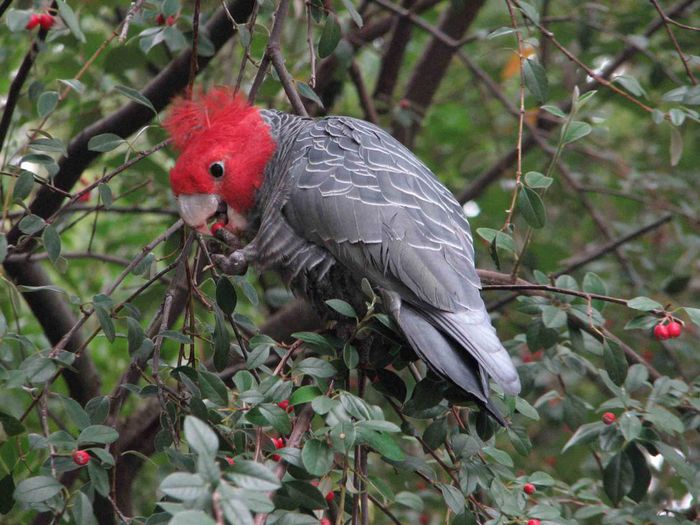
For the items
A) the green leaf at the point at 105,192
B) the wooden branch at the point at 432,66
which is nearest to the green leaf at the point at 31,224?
the green leaf at the point at 105,192

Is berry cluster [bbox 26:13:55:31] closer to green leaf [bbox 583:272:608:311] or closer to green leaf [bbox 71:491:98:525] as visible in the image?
green leaf [bbox 71:491:98:525]

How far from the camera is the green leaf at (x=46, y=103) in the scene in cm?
213

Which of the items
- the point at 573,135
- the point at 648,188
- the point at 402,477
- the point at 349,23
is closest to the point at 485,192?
the point at 648,188

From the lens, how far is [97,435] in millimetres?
1707

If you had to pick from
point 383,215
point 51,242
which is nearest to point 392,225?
point 383,215

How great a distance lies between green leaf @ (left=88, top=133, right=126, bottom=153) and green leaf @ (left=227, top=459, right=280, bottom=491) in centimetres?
113

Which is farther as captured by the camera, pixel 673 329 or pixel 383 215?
pixel 383 215

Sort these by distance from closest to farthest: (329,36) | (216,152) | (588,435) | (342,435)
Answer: (342,435), (588,435), (329,36), (216,152)

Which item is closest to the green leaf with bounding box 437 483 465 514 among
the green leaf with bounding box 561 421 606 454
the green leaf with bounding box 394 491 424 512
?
the green leaf with bounding box 394 491 424 512

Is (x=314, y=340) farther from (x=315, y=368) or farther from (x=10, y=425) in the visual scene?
(x=10, y=425)

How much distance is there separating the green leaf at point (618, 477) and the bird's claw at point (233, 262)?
115cm

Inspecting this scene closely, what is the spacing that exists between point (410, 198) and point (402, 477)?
106 centimetres

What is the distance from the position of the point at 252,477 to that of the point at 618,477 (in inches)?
51.1

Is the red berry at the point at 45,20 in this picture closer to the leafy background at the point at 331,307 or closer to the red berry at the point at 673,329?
the leafy background at the point at 331,307
